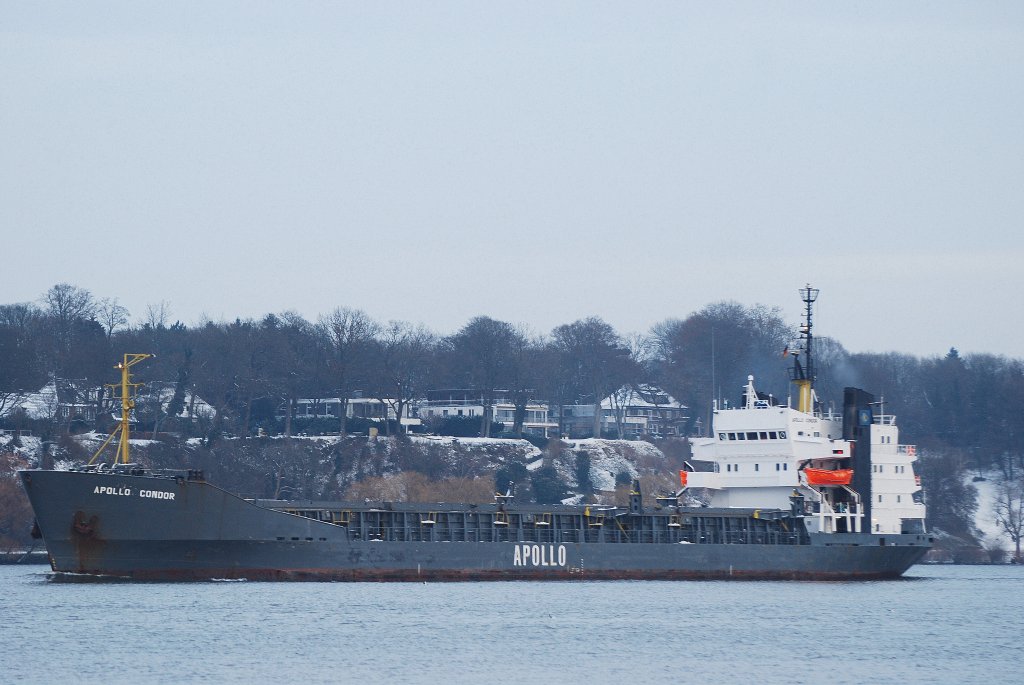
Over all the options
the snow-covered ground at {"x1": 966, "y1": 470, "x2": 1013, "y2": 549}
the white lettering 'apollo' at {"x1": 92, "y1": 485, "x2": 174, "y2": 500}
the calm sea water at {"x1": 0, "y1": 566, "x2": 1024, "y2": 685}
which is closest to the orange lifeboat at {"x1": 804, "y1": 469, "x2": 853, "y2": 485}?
the calm sea water at {"x1": 0, "y1": 566, "x2": 1024, "y2": 685}

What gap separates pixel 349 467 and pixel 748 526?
50608mm

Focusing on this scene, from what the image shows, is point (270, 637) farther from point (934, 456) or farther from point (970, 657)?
point (934, 456)

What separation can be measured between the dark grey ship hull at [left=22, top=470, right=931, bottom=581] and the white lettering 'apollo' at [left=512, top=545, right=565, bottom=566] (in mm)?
38

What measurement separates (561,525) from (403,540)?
6723 mm

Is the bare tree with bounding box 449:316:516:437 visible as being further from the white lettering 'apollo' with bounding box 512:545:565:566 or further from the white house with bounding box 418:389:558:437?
the white lettering 'apollo' with bounding box 512:545:565:566

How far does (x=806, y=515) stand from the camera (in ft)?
206

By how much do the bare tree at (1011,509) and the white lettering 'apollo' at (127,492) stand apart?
66869 mm

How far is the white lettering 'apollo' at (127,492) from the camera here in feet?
169

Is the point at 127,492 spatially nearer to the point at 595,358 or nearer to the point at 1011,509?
the point at 1011,509

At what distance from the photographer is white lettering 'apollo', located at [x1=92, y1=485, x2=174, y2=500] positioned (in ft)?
169

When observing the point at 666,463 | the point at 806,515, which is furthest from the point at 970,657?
the point at 666,463

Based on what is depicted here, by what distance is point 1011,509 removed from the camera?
110m

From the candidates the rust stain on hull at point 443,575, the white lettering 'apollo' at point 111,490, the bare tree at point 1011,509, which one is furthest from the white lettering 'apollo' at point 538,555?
the bare tree at point 1011,509

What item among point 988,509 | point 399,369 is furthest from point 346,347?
point 988,509
